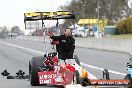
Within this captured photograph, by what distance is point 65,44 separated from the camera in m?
13.8

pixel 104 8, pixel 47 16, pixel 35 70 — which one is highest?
pixel 47 16

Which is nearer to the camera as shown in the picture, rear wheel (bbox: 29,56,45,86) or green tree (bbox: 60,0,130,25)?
rear wheel (bbox: 29,56,45,86)

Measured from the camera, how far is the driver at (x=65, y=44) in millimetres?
13656

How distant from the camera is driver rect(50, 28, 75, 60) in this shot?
44.8 feet

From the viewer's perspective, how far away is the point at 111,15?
472ft

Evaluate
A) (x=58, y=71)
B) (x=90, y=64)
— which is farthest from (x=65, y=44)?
(x=90, y=64)

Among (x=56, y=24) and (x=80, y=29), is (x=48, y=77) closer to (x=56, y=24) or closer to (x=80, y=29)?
(x=56, y=24)

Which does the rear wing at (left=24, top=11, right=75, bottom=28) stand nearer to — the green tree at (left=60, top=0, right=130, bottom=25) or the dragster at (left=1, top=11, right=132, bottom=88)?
the dragster at (left=1, top=11, right=132, bottom=88)

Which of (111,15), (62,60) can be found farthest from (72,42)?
(111,15)

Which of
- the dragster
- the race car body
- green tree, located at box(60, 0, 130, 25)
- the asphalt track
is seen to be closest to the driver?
the dragster

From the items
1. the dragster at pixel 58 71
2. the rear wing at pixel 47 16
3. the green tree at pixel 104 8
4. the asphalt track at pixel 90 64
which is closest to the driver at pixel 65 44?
the dragster at pixel 58 71

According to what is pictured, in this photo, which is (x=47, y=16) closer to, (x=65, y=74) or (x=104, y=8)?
(x=65, y=74)

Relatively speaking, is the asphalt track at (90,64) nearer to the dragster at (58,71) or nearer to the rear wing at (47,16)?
the dragster at (58,71)

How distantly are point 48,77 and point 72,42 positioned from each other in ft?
3.68
